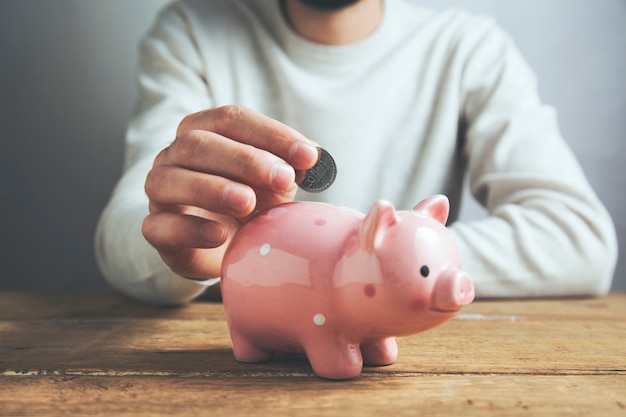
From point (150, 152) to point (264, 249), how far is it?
59 centimetres

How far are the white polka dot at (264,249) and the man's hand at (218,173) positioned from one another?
0.19ft

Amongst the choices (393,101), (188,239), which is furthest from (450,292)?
(393,101)

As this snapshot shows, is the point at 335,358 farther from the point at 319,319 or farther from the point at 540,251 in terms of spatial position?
the point at 540,251

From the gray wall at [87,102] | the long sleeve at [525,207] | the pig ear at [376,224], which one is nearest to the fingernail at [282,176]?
the pig ear at [376,224]

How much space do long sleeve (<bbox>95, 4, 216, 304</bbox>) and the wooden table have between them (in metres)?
0.07

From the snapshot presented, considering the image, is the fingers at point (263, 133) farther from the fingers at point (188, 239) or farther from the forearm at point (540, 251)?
the forearm at point (540, 251)

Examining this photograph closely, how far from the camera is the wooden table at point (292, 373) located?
464 mm

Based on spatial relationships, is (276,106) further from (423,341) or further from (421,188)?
(423,341)

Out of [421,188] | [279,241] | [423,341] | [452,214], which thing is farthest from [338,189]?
[279,241]

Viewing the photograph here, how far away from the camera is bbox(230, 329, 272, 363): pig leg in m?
0.58

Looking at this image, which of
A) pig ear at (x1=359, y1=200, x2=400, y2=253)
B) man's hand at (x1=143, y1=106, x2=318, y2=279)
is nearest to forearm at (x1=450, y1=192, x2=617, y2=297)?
man's hand at (x1=143, y1=106, x2=318, y2=279)

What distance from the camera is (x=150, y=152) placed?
1.06 m

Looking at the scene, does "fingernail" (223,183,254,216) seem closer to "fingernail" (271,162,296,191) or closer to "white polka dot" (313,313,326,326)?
"fingernail" (271,162,296,191)

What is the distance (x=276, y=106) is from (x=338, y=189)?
231mm
